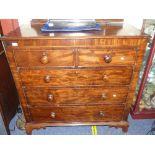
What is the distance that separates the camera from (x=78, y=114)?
171 centimetres

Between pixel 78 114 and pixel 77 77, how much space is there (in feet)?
1.49

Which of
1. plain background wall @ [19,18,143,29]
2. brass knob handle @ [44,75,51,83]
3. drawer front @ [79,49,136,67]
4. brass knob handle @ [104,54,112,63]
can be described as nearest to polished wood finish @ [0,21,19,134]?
plain background wall @ [19,18,143,29]

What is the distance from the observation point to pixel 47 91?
1543mm

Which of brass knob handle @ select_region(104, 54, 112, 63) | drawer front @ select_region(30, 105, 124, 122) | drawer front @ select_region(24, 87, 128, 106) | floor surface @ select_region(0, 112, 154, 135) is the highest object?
brass knob handle @ select_region(104, 54, 112, 63)

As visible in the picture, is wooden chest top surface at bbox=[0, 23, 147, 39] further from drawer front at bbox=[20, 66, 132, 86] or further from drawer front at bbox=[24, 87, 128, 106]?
drawer front at bbox=[24, 87, 128, 106]

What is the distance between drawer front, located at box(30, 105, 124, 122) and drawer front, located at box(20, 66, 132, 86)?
11.8 inches

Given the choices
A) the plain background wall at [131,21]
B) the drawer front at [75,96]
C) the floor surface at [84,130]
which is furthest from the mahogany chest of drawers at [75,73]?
the plain background wall at [131,21]

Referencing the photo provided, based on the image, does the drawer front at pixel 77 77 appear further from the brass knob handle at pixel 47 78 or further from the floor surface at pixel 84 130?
the floor surface at pixel 84 130

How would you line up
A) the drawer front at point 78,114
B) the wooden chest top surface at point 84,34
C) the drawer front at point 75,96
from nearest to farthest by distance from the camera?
the wooden chest top surface at point 84,34, the drawer front at point 75,96, the drawer front at point 78,114

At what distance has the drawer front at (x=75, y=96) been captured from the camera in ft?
5.07

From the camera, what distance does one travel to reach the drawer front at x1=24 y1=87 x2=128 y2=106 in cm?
154
